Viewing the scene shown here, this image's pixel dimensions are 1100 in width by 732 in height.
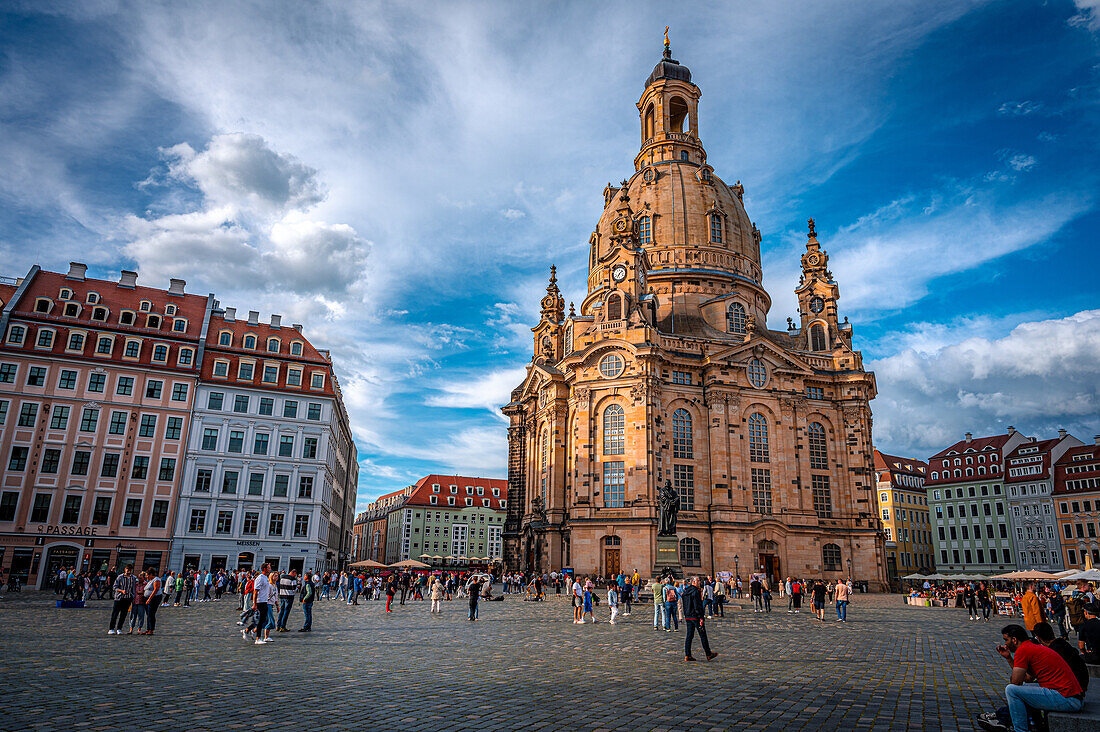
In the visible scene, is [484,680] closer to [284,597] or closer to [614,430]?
[284,597]

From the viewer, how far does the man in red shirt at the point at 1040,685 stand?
25.4ft

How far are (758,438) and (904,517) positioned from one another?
4613 cm

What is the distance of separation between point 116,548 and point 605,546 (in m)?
34.6

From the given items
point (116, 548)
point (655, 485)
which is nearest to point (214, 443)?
point (116, 548)

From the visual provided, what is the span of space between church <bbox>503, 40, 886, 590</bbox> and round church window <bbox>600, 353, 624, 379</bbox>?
0.13m

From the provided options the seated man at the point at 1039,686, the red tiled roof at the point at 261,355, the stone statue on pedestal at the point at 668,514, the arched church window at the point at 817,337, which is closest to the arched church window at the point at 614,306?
the stone statue on pedestal at the point at 668,514

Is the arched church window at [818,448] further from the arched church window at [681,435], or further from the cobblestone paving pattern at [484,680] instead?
the cobblestone paving pattern at [484,680]

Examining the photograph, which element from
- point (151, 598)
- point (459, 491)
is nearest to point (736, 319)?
point (151, 598)

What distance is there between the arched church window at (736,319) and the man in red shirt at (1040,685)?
58361 millimetres

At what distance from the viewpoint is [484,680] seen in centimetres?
1204

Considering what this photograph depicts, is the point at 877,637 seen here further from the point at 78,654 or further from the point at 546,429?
the point at 546,429

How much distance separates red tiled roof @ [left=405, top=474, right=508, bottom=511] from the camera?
376 ft

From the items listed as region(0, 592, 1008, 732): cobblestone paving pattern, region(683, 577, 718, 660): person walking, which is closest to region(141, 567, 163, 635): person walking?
region(0, 592, 1008, 732): cobblestone paving pattern

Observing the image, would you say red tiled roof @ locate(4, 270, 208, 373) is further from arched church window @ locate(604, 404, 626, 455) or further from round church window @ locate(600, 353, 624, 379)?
arched church window @ locate(604, 404, 626, 455)
